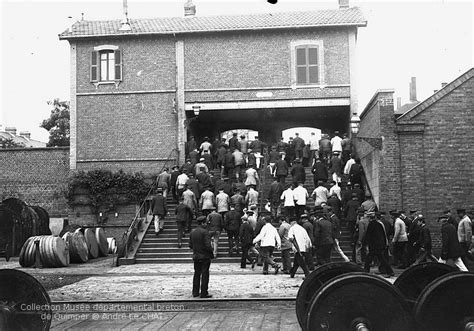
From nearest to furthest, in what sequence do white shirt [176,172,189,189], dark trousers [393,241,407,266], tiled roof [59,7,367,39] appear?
1. dark trousers [393,241,407,266]
2. white shirt [176,172,189,189]
3. tiled roof [59,7,367,39]

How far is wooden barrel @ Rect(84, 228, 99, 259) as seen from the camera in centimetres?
2241

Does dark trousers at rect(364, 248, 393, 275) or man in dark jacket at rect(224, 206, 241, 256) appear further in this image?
man in dark jacket at rect(224, 206, 241, 256)

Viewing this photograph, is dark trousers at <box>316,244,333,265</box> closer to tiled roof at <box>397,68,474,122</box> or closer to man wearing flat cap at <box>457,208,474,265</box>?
man wearing flat cap at <box>457,208,474,265</box>

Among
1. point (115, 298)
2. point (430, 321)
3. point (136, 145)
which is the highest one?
point (136, 145)

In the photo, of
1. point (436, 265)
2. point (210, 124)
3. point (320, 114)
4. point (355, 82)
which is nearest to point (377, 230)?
point (436, 265)

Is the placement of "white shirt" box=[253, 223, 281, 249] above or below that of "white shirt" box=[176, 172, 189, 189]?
below

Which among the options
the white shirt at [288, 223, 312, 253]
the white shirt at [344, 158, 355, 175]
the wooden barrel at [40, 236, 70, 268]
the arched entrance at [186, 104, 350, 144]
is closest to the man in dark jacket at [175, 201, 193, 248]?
the wooden barrel at [40, 236, 70, 268]

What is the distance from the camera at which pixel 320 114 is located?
102 feet

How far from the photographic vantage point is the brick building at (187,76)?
28.9 m

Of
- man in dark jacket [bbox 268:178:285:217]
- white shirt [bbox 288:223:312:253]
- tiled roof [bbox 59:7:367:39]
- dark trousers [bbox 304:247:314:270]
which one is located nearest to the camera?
white shirt [bbox 288:223:312:253]

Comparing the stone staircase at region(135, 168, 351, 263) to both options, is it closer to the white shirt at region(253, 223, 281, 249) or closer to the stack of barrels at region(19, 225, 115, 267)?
the stack of barrels at region(19, 225, 115, 267)

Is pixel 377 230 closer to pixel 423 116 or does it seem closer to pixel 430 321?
pixel 423 116

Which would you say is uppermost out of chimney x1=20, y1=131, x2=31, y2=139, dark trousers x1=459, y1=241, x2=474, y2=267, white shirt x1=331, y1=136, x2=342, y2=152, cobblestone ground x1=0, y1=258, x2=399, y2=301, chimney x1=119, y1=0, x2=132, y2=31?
chimney x1=119, y1=0, x2=132, y2=31

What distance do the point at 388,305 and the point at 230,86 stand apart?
78.0ft
